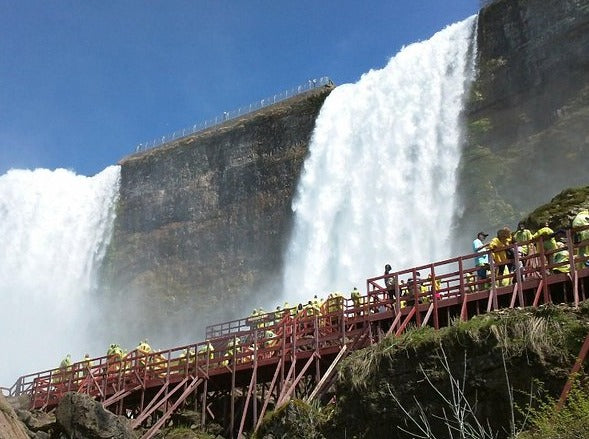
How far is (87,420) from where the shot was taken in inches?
674

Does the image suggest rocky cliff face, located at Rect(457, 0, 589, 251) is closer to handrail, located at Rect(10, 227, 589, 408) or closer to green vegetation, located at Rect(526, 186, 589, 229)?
green vegetation, located at Rect(526, 186, 589, 229)

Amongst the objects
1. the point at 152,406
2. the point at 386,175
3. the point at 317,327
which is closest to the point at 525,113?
the point at 386,175

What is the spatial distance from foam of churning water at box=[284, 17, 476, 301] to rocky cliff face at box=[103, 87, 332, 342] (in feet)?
10.8

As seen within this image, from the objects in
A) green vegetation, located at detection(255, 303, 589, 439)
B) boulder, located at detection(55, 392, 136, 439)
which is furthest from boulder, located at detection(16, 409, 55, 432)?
green vegetation, located at detection(255, 303, 589, 439)

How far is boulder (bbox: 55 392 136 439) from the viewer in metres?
17.0

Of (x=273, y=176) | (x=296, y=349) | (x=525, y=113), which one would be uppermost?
(x=273, y=176)

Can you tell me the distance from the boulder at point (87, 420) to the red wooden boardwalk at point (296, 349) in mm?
1601

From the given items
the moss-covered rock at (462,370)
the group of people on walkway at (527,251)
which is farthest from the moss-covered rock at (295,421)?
the group of people on walkway at (527,251)

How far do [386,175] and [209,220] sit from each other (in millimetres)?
15634

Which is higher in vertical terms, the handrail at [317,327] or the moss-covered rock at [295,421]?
the handrail at [317,327]

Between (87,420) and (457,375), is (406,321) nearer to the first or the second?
(457,375)

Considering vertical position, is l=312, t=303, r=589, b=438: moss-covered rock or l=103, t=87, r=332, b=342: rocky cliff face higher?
l=103, t=87, r=332, b=342: rocky cliff face

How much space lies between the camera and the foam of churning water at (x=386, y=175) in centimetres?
3834

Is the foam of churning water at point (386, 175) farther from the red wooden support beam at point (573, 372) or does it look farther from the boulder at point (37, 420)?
the red wooden support beam at point (573, 372)
